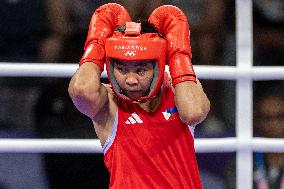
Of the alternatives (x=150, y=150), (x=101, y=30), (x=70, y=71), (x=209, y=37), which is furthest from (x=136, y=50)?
(x=209, y=37)

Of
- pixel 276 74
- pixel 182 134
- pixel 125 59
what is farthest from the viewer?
pixel 276 74

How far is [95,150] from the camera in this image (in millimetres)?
2412

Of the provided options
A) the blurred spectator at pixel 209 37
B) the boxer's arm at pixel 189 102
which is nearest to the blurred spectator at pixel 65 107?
the blurred spectator at pixel 209 37

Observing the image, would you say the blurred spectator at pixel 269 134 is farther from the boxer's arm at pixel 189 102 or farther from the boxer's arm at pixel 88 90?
the boxer's arm at pixel 88 90

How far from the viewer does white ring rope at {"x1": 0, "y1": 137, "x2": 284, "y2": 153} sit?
94.0 inches

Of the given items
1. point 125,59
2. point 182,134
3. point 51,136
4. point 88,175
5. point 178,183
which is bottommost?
point 88,175

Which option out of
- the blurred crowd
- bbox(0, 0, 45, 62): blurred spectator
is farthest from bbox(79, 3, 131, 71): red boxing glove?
bbox(0, 0, 45, 62): blurred spectator

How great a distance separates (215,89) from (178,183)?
3.61 ft

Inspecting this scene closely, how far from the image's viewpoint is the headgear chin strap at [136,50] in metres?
1.74

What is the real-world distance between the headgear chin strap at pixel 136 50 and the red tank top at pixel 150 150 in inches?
3.8

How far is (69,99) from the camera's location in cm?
270

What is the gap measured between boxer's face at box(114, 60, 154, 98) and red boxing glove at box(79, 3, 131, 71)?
8 cm

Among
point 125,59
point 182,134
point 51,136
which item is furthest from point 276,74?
point 51,136

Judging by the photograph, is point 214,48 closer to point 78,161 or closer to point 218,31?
point 218,31
